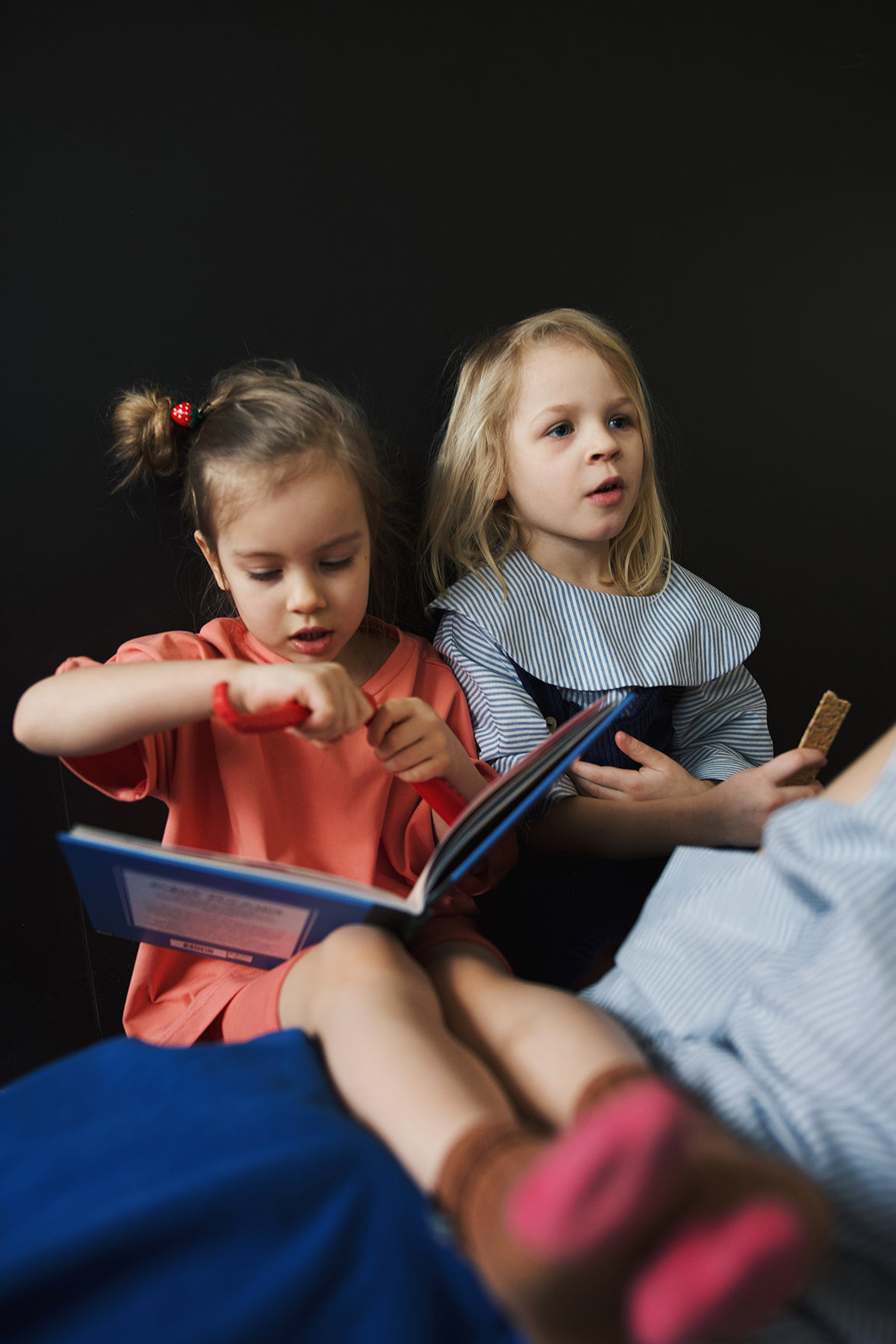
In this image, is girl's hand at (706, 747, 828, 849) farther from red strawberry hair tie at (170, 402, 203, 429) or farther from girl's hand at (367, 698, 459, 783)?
red strawberry hair tie at (170, 402, 203, 429)

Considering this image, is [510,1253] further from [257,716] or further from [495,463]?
[495,463]

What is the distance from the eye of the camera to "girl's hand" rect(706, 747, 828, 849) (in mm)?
1153

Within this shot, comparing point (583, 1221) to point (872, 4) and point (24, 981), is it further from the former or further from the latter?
point (872, 4)

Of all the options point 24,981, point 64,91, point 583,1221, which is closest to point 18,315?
point 64,91

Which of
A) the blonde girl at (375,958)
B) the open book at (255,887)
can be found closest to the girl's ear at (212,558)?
the blonde girl at (375,958)

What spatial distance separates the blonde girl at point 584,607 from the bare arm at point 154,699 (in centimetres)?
38

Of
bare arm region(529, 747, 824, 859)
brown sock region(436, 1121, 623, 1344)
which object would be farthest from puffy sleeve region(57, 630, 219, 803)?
brown sock region(436, 1121, 623, 1344)

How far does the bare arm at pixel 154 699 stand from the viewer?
0.88m

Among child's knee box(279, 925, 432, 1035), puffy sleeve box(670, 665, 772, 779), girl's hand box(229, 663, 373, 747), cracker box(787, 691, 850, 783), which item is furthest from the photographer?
puffy sleeve box(670, 665, 772, 779)

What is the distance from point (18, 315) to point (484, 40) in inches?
29.9

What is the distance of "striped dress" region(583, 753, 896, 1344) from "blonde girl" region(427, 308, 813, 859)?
0.37m

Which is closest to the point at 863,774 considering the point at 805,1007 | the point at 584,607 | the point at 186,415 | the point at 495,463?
the point at 805,1007

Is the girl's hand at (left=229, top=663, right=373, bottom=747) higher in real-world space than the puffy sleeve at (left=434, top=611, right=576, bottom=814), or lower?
higher

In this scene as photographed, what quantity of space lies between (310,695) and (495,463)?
1.95 ft
